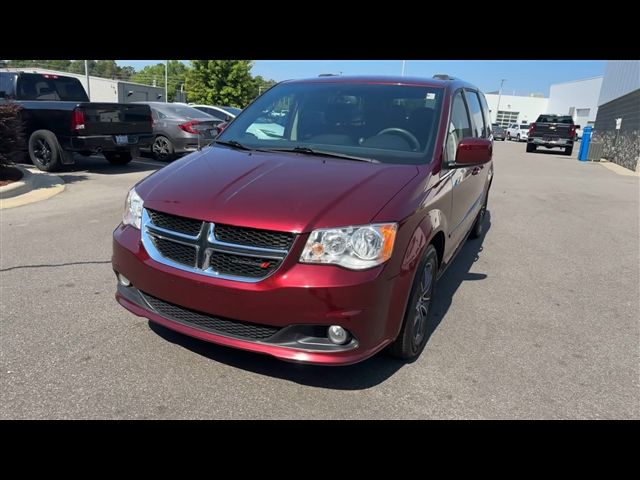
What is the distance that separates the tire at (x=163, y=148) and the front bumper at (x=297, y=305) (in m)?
9.94

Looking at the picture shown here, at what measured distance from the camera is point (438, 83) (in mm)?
3979

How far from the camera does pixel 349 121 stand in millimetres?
3770

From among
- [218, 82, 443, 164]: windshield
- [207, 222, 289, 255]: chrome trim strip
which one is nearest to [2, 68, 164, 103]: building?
[218, 82, 443, 164]: windshield

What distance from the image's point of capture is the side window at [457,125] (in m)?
3.60

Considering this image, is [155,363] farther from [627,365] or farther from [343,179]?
[627,365]

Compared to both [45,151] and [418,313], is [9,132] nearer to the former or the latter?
[45,151]

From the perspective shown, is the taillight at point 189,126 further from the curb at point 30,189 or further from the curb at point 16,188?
the curb at point 16,188

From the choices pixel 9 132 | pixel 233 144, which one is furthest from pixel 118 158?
pixel 233 144

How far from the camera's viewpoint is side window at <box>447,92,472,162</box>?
11.8ft

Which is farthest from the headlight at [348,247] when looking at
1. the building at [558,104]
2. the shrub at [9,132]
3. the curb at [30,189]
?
the building at [558,104]

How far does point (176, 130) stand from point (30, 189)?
445 cm
